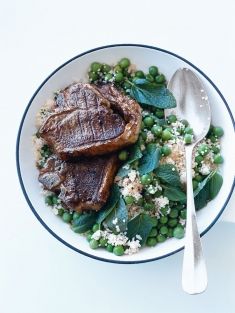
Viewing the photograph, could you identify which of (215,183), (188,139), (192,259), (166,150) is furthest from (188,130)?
(192,259)

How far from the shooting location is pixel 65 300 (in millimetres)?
2670

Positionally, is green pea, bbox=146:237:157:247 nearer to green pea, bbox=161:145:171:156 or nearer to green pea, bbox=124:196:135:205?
green pea, bbox=124:196:135:205

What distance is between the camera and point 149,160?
93.8 inches

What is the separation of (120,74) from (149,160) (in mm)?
447

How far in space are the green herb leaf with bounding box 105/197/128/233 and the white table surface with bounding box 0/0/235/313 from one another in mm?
331

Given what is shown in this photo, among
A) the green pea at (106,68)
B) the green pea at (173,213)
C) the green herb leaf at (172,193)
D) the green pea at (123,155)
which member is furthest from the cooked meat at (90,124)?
the green pea at (173,213)

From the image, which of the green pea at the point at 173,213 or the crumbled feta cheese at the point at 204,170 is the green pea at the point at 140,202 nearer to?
the green pea at the point at 173,213

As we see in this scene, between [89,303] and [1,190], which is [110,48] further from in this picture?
[89,303]

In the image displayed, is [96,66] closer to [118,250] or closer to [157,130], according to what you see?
[157,130]

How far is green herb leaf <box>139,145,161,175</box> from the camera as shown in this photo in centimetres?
236

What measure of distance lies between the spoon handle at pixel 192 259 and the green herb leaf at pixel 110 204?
0.31m

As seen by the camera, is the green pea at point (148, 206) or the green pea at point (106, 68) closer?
the green pea at point (148, 206)

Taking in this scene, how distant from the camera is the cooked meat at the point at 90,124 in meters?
2.38
